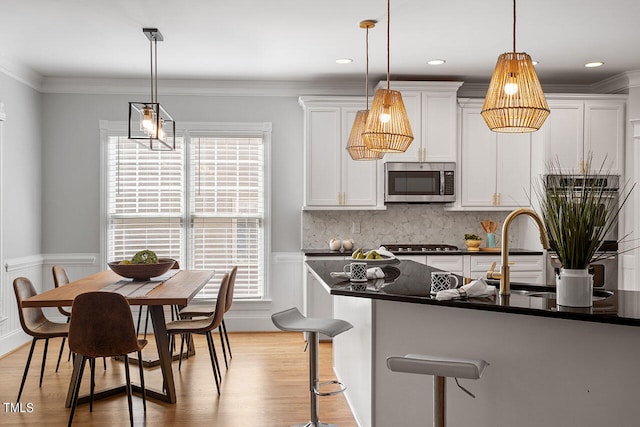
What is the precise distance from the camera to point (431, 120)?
5938 millimetres

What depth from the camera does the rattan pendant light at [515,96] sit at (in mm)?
2553

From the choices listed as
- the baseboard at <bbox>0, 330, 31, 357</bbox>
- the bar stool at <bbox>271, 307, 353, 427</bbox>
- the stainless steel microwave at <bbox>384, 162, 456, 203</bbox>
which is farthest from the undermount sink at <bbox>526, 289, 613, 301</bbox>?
the baseboard at <bbox>0, 330, 31, 357</bbox>

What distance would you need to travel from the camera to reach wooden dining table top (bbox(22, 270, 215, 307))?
3.58 m

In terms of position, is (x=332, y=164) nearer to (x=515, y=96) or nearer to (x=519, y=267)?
(x=519, y=267)

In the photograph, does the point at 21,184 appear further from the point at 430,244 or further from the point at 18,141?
the point at 430,244

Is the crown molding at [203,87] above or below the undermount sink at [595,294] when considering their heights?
above

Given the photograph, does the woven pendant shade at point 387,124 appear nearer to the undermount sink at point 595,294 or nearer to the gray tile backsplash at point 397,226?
the undermount sink at point 595,294

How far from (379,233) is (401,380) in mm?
3478

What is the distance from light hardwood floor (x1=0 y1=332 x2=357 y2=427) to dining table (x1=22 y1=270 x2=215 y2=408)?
0.30ft

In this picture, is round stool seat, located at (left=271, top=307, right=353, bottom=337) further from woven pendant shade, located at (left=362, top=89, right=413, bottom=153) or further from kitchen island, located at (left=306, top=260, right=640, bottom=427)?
woven pendant shade, located at (left=362, top=89, right=413, bottom=153)

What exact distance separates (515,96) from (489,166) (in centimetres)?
358

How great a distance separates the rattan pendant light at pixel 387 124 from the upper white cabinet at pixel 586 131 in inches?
128

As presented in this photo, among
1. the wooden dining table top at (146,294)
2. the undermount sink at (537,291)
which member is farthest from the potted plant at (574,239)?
the wooden dining table top at (146,294)

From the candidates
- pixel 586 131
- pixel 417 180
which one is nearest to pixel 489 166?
pixel 417 180
